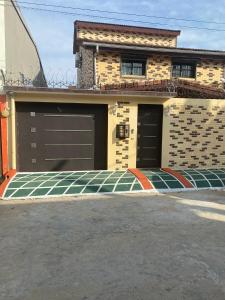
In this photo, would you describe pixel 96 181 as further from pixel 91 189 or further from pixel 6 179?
pixel 6 179

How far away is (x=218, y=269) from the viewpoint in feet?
11.5

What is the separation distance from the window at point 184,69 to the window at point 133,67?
176 cm

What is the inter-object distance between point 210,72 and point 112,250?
13.9 meters

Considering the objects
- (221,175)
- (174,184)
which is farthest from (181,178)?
(221,175)

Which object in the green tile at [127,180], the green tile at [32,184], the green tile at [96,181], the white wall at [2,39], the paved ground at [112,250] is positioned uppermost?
the white wall at [2,39]

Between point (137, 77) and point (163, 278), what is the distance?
1244 cm

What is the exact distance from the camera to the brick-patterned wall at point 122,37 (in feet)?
65.4

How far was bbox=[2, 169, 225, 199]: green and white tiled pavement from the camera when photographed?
6.91 meters

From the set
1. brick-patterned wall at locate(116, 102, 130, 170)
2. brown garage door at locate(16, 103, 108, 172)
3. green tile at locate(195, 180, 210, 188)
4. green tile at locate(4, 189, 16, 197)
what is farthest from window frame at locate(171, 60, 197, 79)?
green tile at locate(4, 189, 16, 197)

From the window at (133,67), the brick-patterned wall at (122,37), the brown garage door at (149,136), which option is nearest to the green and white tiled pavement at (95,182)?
the brown garage door at (149,136)

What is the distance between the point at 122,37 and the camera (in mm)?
20578

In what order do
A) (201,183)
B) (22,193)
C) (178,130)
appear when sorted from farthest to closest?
(178,130) → (201,183) → (22,193)

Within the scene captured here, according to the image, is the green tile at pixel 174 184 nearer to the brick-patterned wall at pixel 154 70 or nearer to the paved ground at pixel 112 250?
the paved ground at pixel 112 250

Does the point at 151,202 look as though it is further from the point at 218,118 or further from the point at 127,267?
the point at 218,118
